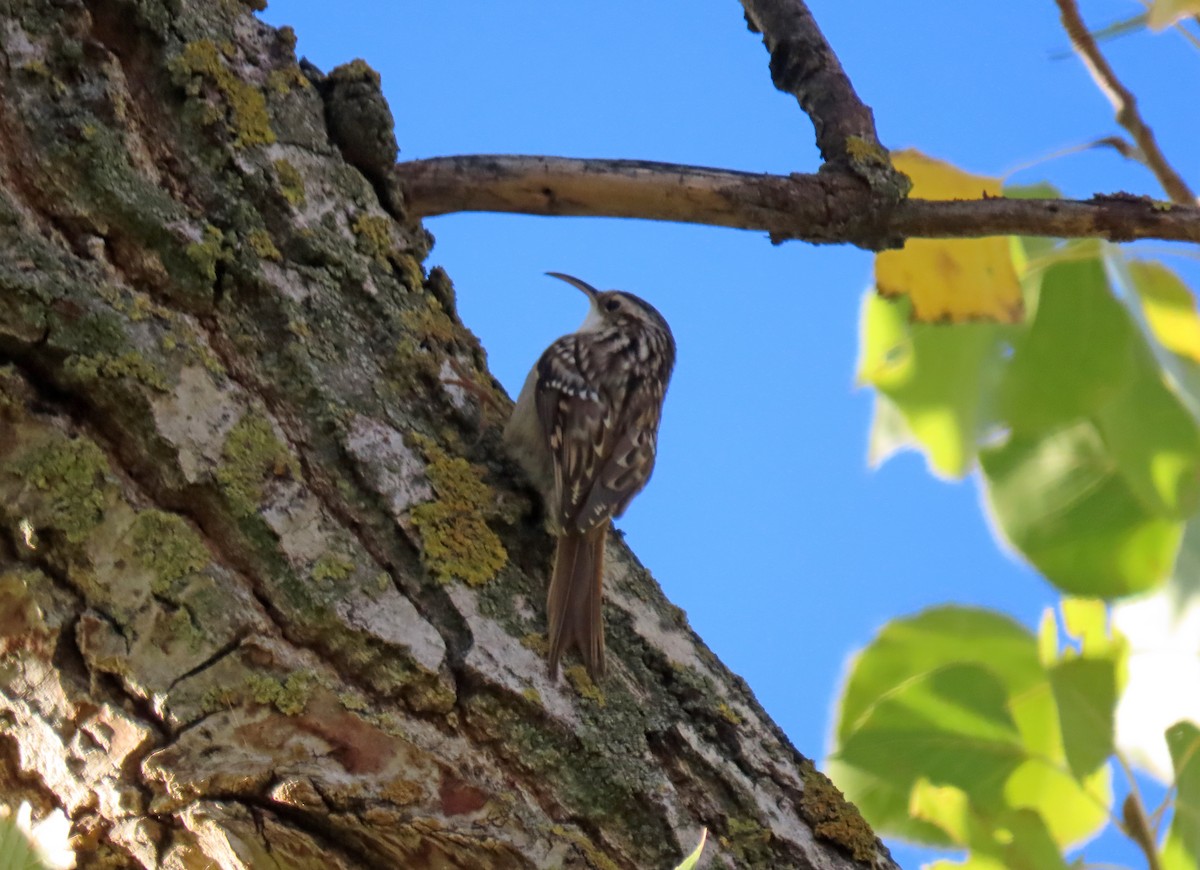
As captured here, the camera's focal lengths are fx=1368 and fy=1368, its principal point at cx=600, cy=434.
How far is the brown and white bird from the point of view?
167cm

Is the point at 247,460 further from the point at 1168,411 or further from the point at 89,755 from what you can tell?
the point at 1168,411

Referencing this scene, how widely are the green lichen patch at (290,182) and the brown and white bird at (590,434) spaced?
1.46 feet

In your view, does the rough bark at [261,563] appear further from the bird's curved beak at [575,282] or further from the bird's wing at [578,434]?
the bird's curved beak at [575,282]

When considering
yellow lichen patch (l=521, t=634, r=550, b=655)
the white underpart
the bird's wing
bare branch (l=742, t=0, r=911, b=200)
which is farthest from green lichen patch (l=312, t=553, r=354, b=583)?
the white underpart

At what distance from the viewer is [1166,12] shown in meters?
1.18

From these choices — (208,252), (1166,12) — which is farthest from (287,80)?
(1166,12)

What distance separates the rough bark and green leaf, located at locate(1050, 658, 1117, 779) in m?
0.48

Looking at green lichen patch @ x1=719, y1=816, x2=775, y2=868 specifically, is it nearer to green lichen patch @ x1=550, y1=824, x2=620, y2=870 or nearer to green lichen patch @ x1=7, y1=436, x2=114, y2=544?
green lichen patch @ x1=550, y1=824, x2=620, y2=870

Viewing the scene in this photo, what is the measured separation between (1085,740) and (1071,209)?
2.76ft

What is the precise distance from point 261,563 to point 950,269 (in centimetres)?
85

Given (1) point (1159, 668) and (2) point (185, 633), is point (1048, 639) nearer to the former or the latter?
(1) point (1159, 668)

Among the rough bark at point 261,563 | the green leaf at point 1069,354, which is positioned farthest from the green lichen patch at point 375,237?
the green leaf at point 1069,354

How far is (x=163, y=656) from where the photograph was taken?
137 centimetres

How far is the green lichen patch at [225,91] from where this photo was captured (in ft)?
5.81
